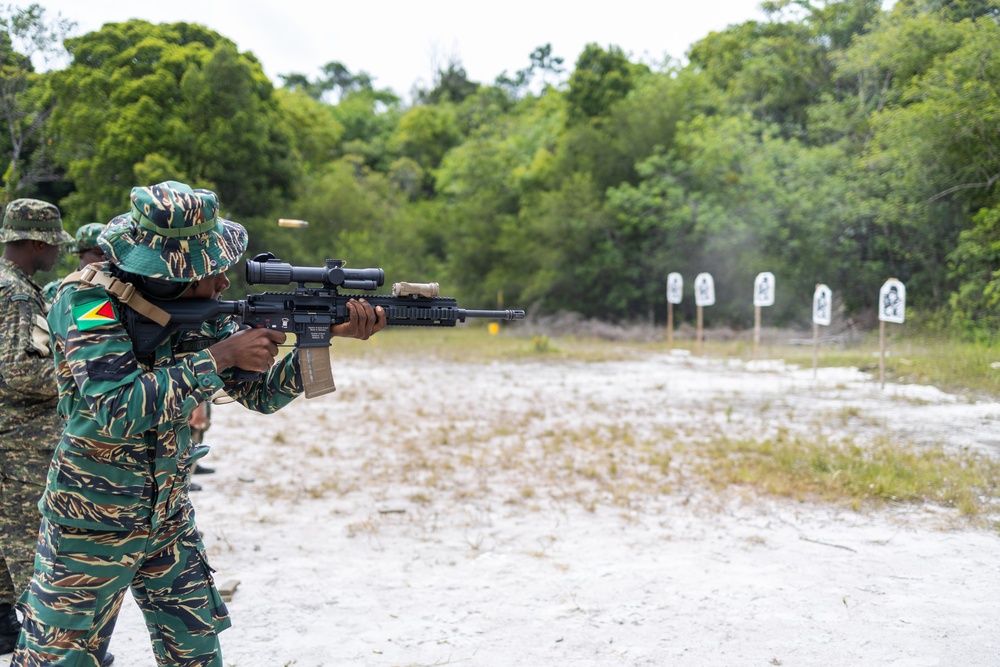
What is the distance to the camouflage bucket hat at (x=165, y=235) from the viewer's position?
6.62 feet

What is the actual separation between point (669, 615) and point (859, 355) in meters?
12.5

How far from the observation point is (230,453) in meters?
7.45

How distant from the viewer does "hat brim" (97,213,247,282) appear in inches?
79.7

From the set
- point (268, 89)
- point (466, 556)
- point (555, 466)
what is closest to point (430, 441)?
point (555, 466)

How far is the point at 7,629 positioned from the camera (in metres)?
3.20

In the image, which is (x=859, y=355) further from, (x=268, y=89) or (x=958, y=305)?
(x=268, y=89)

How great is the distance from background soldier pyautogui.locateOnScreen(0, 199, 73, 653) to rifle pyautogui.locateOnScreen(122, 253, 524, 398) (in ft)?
3.68

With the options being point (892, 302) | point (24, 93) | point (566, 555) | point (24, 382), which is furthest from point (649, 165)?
point (24, 382)

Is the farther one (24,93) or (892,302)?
(892,302)

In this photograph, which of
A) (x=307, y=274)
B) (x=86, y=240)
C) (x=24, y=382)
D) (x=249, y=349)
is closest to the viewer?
(x=249, y=349)

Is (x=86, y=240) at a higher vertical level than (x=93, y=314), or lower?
higher

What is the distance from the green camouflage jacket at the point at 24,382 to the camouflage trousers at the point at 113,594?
1.09 metres

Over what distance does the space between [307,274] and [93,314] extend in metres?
0.66

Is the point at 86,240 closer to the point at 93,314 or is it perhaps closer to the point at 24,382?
the point at 24,382
